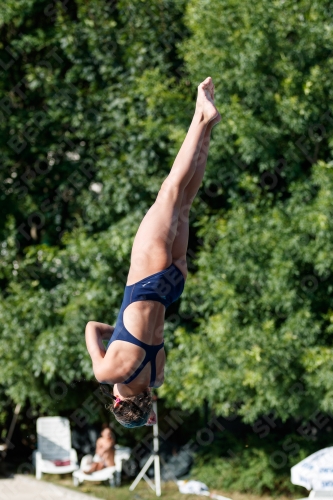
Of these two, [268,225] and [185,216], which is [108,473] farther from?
[185,216]

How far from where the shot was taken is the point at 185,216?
→ 480 cm

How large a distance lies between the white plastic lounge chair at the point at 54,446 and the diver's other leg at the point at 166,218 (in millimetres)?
7922

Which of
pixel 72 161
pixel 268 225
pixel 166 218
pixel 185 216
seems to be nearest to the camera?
pixel 166 218

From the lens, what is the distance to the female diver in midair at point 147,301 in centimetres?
436

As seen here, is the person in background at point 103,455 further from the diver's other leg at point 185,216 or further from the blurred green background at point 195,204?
the diver's other leg at point 185,216

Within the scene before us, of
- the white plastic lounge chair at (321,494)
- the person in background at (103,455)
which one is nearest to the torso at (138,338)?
the white plastic lounge chair at (321,494)

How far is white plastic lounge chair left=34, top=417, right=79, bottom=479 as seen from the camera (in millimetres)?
11773

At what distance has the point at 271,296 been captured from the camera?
30.0 feet

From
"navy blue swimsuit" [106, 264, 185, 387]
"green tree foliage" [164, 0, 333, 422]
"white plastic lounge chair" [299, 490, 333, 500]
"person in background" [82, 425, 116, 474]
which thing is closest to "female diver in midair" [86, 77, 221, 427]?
"navy blue swimsuit" [106, 264, 185, 387]

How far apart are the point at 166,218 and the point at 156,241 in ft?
0.51

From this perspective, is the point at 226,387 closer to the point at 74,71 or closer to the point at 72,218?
the point at 72,218

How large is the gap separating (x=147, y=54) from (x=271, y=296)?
4213 mm

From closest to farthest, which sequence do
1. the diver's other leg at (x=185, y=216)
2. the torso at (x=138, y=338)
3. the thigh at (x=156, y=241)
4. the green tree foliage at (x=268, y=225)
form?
1. the torso at (x=138, y=338)
2. the thigh at (x=156, y=241)
3. the diver's other leg at (x=185, y=216)
4. the green tree foliage at (x=268, y=225)

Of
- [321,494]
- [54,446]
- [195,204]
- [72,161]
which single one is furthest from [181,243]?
[72,161]
